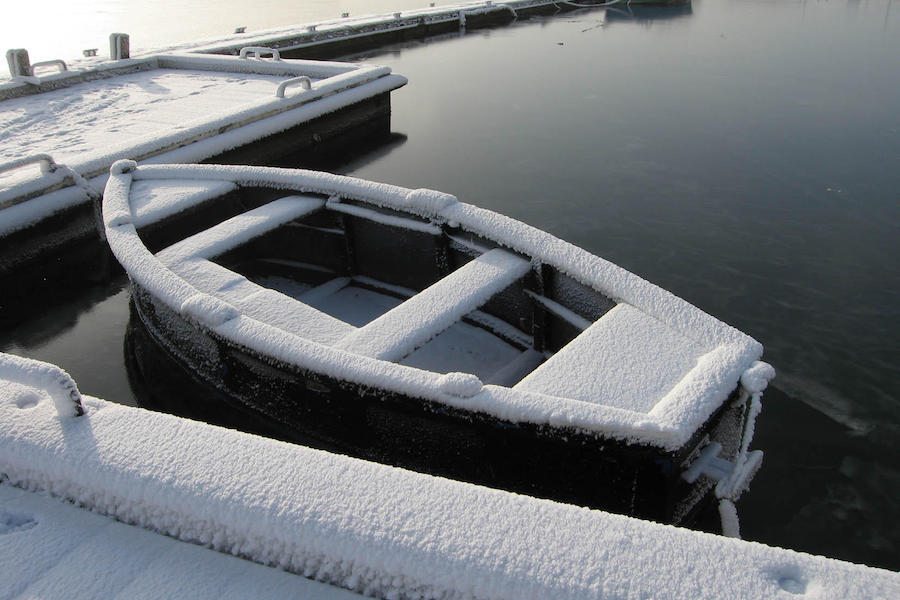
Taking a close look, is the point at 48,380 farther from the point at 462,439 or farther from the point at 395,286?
the point at 395,286

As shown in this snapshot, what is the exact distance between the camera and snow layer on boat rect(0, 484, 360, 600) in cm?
206

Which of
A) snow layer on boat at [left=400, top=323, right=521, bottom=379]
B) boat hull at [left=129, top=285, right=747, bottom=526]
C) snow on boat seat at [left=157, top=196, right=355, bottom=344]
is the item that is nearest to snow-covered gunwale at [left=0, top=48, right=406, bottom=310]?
snow on boat seat at [left=157, top=196, right=355, bottom=344]

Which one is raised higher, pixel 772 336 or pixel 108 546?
pixel 108 546

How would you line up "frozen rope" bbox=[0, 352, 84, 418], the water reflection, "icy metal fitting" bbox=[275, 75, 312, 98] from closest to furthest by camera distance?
"frozen rope" bbox=[0, 352, 84, 418], "icy metal fitting" bbox=[275, 75, 312, 98], the water reflection

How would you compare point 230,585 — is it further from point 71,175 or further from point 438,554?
point 71,175

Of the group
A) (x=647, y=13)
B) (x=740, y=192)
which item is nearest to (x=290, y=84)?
(x=740, y=192)

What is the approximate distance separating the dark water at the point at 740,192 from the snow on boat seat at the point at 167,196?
4.85ft

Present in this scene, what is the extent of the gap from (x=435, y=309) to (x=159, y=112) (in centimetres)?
948

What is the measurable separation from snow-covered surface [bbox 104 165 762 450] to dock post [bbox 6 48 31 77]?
990 centimetres

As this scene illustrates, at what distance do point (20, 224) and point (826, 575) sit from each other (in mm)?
8325

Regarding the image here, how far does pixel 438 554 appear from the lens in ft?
6.55

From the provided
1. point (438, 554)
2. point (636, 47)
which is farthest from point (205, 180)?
point (636, 47)

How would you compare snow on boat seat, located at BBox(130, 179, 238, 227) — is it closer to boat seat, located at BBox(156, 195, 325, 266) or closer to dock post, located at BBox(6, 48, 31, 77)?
boat seat, located at BBox(156, 195, 325, 266)

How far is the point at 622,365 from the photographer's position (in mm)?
3557
